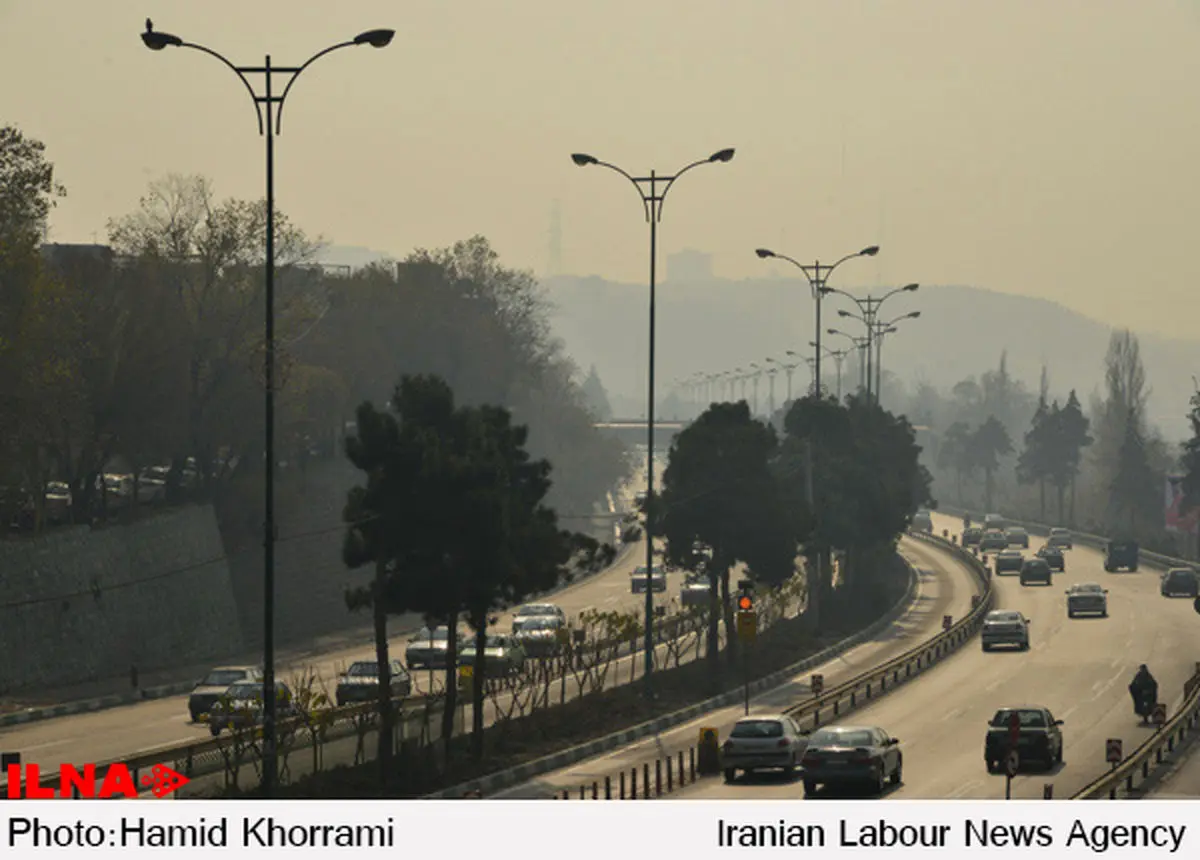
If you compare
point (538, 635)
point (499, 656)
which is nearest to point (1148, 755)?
point (499, 656)

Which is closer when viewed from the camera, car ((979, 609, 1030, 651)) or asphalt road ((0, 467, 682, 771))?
asphalt road ((0, 467, 682, 771))

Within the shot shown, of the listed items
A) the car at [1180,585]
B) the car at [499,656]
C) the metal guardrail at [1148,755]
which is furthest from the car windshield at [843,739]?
the car at [1180,585]

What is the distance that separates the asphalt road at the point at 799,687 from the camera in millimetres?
43594

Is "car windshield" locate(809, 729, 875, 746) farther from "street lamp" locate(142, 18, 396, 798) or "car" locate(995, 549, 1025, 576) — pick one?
"car" locate(995, 549, 1025, 576)

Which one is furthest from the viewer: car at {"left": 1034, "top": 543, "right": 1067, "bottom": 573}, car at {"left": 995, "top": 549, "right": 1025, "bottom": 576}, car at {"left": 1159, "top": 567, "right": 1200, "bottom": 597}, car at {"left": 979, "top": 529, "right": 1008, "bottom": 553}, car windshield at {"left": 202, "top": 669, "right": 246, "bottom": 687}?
car at {"left": 979, "top": 529, "right": 1008, "bottom": 553}

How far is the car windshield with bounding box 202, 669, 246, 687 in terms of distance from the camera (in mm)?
58656

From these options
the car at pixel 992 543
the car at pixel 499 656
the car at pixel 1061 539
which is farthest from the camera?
the car at pixel 1061 539

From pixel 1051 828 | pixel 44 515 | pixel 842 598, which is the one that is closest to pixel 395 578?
pixel 1051 828

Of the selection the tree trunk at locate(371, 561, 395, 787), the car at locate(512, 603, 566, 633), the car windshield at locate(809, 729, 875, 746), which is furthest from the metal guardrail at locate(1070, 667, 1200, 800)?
the car at locate(512, 603, 566, 633)

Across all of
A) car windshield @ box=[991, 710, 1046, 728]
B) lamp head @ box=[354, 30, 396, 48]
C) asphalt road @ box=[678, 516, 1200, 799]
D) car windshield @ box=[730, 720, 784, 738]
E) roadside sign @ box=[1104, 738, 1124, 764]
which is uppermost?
lamp head @ box=[354, 30, 396, 48]

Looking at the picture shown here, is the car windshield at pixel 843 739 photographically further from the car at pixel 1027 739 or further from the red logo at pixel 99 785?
the red logo at pixel 99 785

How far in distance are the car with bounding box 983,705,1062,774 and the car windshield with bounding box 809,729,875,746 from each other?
4104 millimetres

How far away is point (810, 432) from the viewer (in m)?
99.2

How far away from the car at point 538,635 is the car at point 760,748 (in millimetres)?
28087
